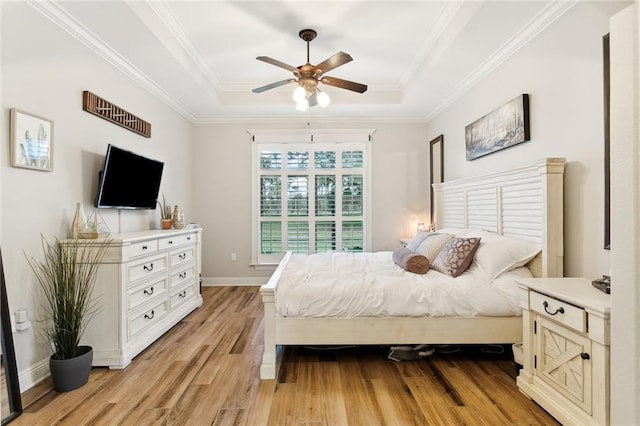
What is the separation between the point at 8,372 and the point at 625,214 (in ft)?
10.8

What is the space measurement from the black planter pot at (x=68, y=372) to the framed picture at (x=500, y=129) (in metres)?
3.84

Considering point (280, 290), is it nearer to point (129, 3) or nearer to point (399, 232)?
point (129, 3)

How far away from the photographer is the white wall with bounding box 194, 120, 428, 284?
16.4ft

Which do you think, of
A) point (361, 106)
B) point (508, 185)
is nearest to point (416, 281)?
point (508, 185)

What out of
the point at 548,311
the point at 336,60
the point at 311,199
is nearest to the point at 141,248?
the point at 336,60

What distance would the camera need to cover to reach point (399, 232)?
4992mm

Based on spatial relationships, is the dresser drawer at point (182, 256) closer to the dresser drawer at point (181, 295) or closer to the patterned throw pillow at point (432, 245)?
the dresser drawer at point (181, 295)

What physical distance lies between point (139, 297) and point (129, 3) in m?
2.31

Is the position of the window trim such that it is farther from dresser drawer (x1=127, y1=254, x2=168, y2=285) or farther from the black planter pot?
the black planter pot

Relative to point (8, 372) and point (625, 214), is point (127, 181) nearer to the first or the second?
point (8, 372)

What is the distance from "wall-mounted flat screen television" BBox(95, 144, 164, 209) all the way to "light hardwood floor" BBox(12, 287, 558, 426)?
1.43 meters

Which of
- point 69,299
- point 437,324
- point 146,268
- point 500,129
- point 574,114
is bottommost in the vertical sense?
point 437,324

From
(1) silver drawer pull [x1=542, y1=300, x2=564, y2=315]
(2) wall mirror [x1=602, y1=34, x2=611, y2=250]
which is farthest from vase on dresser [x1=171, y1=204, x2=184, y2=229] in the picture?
(2) wall mirror [x1=602, y1=34, x2=611, y2=250]

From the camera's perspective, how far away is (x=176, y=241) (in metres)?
3.34
